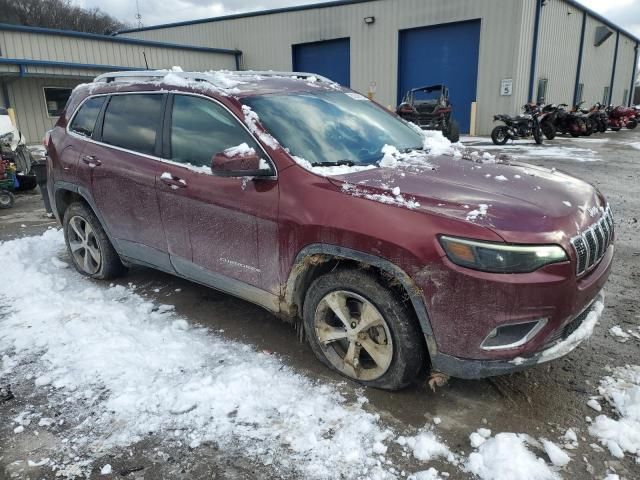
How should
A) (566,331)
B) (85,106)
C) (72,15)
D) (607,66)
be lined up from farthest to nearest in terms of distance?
(72,15)
(607,66)
(85,106)
(566,331)

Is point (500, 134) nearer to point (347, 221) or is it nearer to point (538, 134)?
point (538, 134)

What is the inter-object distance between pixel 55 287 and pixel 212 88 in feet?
8.11

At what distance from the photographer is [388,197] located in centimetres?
266

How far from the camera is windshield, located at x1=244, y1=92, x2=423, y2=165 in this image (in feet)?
10.6

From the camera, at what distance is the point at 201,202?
3.44 metres

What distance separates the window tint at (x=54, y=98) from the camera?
62.0ft

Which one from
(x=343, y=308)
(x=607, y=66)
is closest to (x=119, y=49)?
(x=343, y=308)

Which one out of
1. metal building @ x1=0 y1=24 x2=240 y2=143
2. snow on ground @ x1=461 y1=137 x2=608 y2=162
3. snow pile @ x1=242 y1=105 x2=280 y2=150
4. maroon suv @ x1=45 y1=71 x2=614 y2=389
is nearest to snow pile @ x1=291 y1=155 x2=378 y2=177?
maroon suv @ x1=45 y1=71 x2=614 y2=389

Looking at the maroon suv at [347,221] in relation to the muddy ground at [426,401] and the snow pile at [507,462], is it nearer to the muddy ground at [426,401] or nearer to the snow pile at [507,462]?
the muddy ground at [426,401]

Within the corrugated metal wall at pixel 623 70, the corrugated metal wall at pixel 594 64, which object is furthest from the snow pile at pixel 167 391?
the corrugated metal wall at pixel 623 70

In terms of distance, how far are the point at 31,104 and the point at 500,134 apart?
16720 millimetres

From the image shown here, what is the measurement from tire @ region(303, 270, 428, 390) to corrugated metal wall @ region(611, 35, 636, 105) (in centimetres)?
3585

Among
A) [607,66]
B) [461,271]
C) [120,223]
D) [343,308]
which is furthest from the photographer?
[607,66]

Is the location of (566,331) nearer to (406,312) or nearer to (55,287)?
(406,312)
